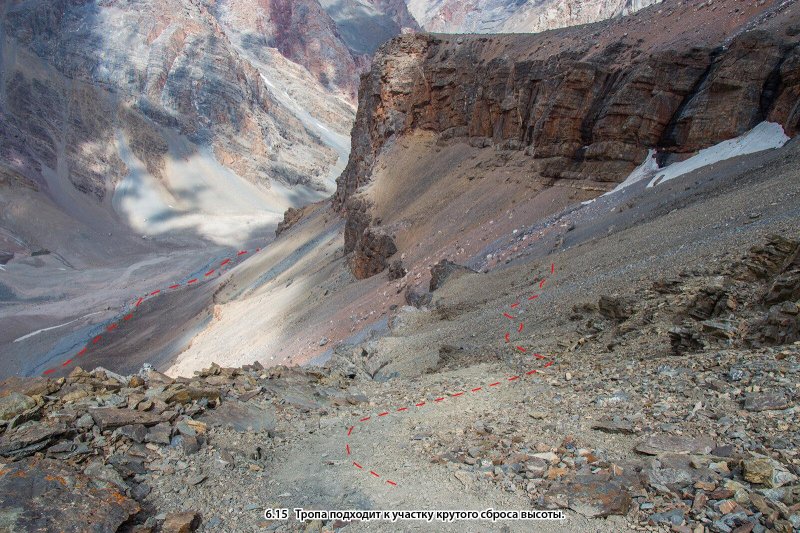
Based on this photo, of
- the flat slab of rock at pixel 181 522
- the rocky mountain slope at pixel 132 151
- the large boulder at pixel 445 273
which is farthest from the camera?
the rocky mountain slope at pixel 132 151

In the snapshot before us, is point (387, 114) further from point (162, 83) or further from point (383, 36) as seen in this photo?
point (383, 36)

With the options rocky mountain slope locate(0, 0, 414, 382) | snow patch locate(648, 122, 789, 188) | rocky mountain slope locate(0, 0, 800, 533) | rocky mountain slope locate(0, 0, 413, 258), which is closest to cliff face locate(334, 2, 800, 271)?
rocky mountain slope locate(0, 0, 800, 533)

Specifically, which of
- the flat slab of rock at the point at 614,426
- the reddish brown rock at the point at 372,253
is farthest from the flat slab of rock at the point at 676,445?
the reddish brown rock at the point at 372,253

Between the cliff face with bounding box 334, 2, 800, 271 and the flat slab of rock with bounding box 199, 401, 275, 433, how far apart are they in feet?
57.5

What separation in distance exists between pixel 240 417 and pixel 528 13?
525ft

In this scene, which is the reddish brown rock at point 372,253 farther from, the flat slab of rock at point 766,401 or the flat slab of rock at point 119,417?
the flat slab of rock at point 766,401

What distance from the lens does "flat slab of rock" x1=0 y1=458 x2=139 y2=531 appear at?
15.5 feet

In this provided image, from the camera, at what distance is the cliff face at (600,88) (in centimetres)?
1912

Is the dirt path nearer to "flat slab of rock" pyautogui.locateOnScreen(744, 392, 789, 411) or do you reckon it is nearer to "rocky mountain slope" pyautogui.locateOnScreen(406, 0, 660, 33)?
"flat slab of rock" pyautogui.locateOnScreen(744, 392, 789, 411)

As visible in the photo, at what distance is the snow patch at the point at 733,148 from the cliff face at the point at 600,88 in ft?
0.96

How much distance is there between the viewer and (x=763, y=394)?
5.89 metres

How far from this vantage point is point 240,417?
24.3 ft

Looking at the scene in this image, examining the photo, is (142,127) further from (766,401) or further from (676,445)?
(766,401)

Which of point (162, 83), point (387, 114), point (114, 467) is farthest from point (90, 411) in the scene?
point (162, 83)
